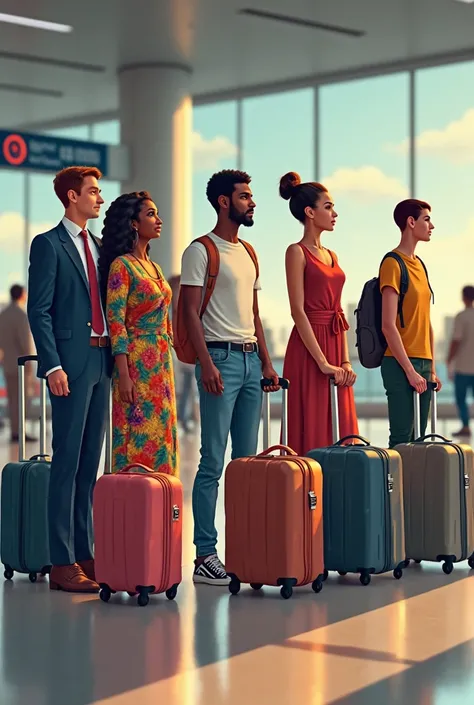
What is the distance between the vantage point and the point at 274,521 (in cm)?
505

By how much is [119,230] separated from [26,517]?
1301mm

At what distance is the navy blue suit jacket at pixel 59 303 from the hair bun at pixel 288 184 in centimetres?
118

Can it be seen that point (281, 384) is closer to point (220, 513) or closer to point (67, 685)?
point (67, 685)

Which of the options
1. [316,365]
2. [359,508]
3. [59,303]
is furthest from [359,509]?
[59,303]

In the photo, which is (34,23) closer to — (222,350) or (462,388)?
(462,388)

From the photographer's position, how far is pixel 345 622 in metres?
4.56

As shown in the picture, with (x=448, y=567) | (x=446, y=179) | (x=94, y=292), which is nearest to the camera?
(x=94, y=292)

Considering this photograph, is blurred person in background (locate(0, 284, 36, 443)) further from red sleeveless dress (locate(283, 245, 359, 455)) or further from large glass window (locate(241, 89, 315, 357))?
red sleeveless dress (locate(283, 245, 359, 455))

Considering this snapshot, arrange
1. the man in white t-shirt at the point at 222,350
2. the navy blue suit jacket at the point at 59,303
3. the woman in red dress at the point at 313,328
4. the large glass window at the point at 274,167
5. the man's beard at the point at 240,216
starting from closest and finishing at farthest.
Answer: the navy blue suit jacket at the point at 59,303, the man in white t-shirt at the point at 222,350, the man's beard at the point at 240,216, the woman in red dress at the point at 313,328, the large glass window at the point at 274,167

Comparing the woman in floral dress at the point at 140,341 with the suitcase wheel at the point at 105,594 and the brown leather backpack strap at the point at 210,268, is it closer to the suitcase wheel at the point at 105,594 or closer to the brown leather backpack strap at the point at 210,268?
the brown leather backpack strap at the point at 210,268

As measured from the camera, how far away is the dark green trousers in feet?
19.7

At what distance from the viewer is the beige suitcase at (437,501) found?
577 centimetres

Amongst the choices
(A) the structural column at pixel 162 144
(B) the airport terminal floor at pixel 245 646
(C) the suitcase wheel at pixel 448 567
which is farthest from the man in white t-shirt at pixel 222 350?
(A) the structural column at pixel 162 144

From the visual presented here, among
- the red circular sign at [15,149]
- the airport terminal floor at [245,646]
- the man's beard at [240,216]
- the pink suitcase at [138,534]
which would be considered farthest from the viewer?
the red circular sign at [15,149]
